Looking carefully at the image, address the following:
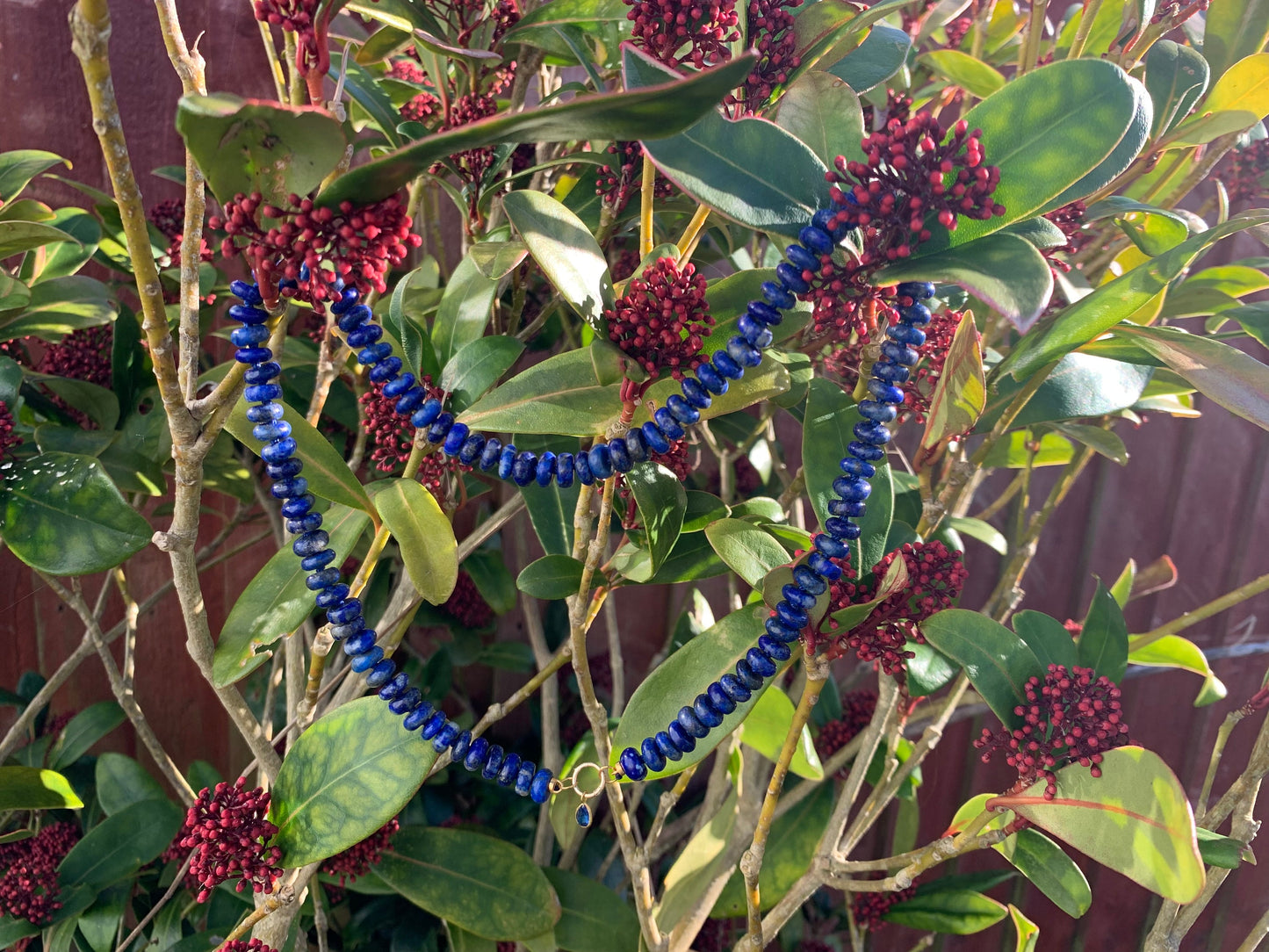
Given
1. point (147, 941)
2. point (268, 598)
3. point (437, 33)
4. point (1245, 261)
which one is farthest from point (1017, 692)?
point (147, 941)

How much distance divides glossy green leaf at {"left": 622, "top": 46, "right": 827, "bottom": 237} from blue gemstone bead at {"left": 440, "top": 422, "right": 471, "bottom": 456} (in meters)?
0.24

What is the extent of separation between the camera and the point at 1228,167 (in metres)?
1.07

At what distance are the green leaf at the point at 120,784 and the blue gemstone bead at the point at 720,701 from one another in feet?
2.67

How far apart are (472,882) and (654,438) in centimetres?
62

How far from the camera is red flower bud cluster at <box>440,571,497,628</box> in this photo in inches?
52.6

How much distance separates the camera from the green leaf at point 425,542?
681 mm

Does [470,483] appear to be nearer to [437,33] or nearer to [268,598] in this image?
[268,598]

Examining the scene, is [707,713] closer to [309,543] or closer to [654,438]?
[654,438]

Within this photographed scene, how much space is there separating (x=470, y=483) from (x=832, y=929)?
1046mm

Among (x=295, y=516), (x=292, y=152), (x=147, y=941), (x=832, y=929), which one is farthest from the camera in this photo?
(x=832, y=929)

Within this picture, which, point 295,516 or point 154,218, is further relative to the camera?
point 154,218

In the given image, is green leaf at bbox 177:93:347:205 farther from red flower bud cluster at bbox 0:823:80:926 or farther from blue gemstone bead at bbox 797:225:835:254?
red flower bud cluster at bbox 0:823:80:926

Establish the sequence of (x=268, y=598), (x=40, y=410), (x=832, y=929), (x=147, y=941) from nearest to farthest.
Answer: (x=268, y=598)
(x=40, y=410)
(x=147, y=941)
(x=832, y=929)

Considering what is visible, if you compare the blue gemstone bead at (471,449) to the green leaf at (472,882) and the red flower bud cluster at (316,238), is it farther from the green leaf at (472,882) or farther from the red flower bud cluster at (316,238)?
the green leaf at (472,882)
